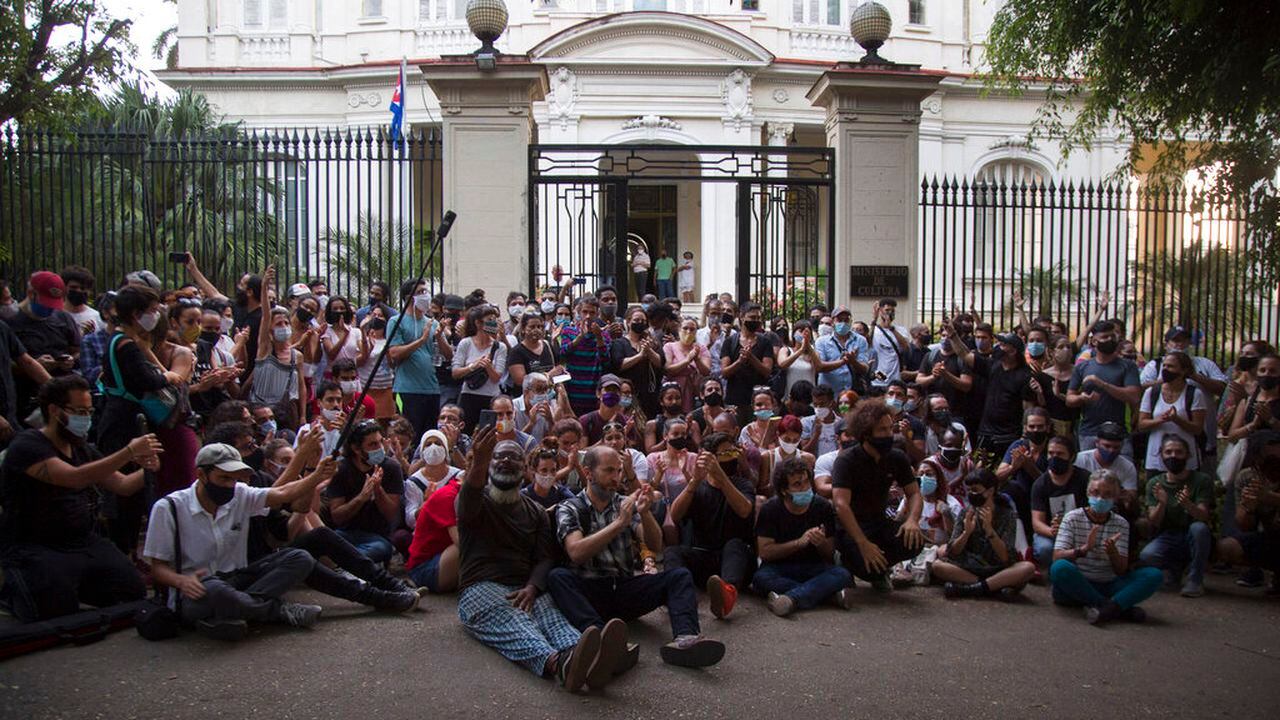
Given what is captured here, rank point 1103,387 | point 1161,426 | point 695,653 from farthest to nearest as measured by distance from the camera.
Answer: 1. point 1103,387
2. point 1161,426
3. point 695,653

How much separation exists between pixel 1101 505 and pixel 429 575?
4.97m

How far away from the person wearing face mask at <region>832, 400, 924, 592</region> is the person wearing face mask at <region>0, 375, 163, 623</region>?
4890mm

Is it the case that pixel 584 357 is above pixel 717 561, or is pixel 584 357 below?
above

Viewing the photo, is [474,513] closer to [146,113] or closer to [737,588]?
[737,588]

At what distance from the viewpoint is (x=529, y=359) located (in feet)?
35.6

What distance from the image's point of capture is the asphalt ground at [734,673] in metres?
5.91

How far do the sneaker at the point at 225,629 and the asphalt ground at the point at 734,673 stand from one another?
0.06 meters

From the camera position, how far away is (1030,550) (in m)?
8.92

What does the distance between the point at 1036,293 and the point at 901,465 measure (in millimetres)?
13708

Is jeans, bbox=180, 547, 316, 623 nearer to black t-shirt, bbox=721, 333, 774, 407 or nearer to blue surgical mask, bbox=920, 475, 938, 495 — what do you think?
blue surgical mask, bbox=920, 475, 938, 495

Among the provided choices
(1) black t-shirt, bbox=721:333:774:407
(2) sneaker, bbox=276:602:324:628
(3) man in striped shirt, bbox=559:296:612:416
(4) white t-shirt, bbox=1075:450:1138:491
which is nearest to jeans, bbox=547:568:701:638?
(2) sneaker, bbox=276:602:324:628

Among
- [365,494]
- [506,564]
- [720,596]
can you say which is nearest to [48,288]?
[365,494]

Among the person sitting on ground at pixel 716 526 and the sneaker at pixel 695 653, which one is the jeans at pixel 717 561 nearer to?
the person sitting on ground at pixel 716 526

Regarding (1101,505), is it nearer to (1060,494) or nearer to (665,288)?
(1060,494)
